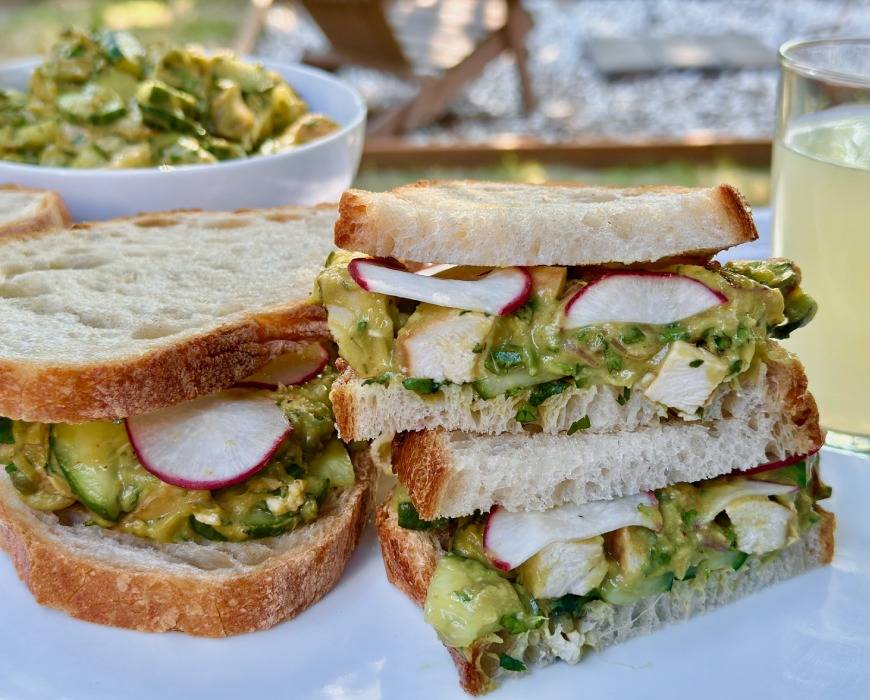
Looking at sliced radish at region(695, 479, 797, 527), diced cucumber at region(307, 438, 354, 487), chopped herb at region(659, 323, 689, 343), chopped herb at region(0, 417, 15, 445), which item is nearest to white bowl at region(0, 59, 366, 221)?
chopped herb at region(0, 417, 15, 445)

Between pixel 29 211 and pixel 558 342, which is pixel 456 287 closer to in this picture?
pixel 558 342

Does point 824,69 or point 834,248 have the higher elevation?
Answer: point 824,69

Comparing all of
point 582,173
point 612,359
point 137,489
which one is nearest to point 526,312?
point 612,359

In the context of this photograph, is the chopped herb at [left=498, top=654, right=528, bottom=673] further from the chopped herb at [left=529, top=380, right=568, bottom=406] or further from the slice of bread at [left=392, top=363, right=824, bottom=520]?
the chopped herb at [left=529, top=380, right=568, bottom=406]

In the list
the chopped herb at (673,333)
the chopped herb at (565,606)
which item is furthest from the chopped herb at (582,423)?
the chopped herb at (565,606)

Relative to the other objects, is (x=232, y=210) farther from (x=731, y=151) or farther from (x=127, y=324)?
(x=731, y=151)

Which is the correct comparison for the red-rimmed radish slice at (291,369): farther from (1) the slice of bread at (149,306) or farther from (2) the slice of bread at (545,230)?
(2) the slice of bread at (545,230)
